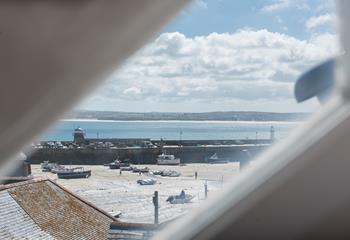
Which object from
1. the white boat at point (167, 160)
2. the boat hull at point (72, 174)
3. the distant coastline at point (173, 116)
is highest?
the distant coastline at point (173, 116)

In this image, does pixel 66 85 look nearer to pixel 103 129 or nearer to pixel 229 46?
pixel 103 129

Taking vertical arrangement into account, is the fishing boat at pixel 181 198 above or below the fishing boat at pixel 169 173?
below

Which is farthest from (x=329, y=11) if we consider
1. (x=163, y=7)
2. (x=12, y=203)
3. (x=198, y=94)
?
(x=12, y=203)

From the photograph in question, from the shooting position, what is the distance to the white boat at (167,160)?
A: 1314 millimetres

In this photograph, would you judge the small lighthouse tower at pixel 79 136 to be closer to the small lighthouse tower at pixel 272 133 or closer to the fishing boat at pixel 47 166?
the fishing boat at pixel 47 166

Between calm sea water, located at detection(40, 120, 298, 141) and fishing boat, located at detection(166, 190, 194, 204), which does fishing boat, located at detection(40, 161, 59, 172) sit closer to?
calm sea water, located at detection(40, 120, 298, 141)

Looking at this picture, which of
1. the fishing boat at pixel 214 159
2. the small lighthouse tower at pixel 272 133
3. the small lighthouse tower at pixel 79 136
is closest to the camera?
the small lighthouse tower at pixel 79 136

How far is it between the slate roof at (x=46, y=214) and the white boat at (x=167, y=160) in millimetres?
221

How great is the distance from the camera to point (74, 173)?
1.29 metres

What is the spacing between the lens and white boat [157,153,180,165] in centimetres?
131

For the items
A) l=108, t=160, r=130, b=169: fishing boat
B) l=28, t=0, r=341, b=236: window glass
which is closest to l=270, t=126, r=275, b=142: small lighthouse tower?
l=28, t=0, r=341, b=236: window glass

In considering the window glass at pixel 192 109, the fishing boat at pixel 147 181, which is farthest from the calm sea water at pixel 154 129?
the fishing boat at pixel 147 181

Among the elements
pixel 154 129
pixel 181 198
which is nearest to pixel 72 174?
pixel 154 129

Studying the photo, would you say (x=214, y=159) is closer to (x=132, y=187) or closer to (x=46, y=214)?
(x=132, y=187)
